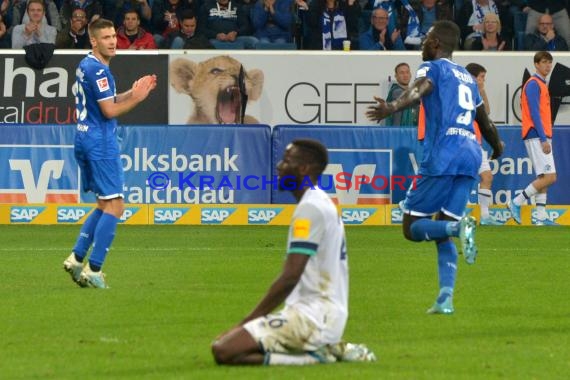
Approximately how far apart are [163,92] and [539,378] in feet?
57.5

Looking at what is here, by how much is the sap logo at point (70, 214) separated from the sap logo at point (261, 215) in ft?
8.26

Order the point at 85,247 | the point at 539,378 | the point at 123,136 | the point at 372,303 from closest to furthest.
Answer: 1. the point at 539,378
2. the point at 372,303
3. the point at 85,247
4. the point at 123,136

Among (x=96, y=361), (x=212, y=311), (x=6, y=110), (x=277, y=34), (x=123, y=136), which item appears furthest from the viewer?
(x=277, y=34)

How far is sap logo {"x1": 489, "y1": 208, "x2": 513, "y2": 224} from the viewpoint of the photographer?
2388 centimetres

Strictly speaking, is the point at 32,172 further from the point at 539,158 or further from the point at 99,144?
the point at 99,144

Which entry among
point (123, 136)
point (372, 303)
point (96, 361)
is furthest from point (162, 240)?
point (96, 361)

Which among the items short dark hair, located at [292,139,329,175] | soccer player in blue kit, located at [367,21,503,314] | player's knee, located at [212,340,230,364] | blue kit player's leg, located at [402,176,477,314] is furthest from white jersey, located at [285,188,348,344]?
soccer player in blue kit, located at [367,21,503,314]

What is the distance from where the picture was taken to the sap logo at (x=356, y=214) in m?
23.6

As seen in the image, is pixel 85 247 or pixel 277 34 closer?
pixel 85 247

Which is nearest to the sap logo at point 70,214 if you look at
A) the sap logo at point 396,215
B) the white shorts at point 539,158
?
the sap logo at point 396,215

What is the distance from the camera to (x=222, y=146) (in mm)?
23531

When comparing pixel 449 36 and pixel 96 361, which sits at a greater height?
pixel 449 36

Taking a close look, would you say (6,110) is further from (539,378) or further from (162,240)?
(539,378)

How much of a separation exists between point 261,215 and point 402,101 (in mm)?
12182
